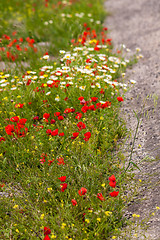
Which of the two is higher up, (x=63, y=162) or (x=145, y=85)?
(x=145, y=85)

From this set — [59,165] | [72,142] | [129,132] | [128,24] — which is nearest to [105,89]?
[129,132]

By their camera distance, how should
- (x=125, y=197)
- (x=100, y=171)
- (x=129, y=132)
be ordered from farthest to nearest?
(x=129, y=132) < (x=100, y=171) < (x=125, y=197)

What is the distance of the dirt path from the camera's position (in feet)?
7.81

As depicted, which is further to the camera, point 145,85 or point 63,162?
point 145,85

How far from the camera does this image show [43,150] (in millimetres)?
2889

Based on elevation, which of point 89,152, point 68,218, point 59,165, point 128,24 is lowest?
point 68,218

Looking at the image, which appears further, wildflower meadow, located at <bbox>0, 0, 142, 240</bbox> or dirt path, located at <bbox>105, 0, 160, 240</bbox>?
dirt path, located at <bbox>105, 0, 160, 240</bbox>

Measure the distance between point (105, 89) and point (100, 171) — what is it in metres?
1.41

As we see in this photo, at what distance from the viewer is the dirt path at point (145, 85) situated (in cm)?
238

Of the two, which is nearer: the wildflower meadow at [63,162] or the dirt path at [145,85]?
the wildflower meadow at [63,162]

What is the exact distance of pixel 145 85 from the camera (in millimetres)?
4168

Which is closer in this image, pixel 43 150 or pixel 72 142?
pixel 72 142

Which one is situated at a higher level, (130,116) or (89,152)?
(130,116)

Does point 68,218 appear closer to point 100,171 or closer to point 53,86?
point 100,171
